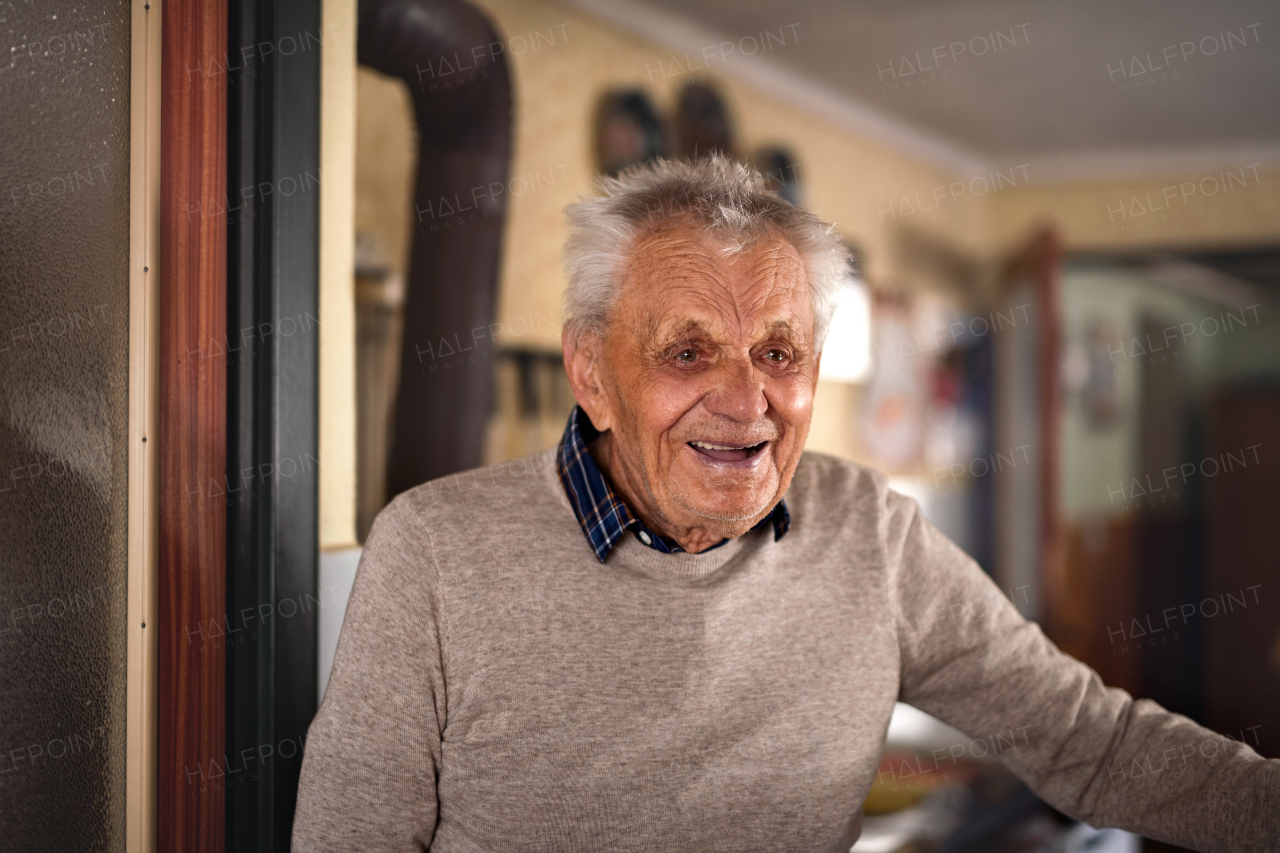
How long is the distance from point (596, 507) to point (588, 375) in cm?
18

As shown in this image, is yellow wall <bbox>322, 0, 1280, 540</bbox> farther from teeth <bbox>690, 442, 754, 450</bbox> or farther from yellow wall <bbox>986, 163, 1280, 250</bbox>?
teeth <bbox>690, 442, 754, 450</bbox>

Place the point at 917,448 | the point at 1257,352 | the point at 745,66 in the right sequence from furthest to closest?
the point at 1257,352, the point at 917,448, the point at 745,66

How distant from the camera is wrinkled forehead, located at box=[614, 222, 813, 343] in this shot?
1.10m

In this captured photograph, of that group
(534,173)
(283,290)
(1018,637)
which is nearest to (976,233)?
(534,173)

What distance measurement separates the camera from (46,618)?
1069mm

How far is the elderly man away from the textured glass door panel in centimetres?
30

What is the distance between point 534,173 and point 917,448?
94.9 inches

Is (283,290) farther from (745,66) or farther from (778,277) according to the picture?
(745,66)

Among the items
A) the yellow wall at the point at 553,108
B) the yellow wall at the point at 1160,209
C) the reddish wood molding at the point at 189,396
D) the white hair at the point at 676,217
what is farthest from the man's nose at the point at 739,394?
the yellow wall at the point at 1160,209

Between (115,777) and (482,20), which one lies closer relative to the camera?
(115,777)

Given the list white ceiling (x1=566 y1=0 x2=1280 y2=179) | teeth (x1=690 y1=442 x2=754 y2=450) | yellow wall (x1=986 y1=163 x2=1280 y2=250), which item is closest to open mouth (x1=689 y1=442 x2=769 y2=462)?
teeth (x1=690 y1=442 x2=754 y2=450)

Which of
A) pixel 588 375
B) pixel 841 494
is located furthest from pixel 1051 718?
pixel 588 375

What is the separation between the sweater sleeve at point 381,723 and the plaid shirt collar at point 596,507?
20 centimetres

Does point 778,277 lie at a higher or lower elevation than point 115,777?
higher
